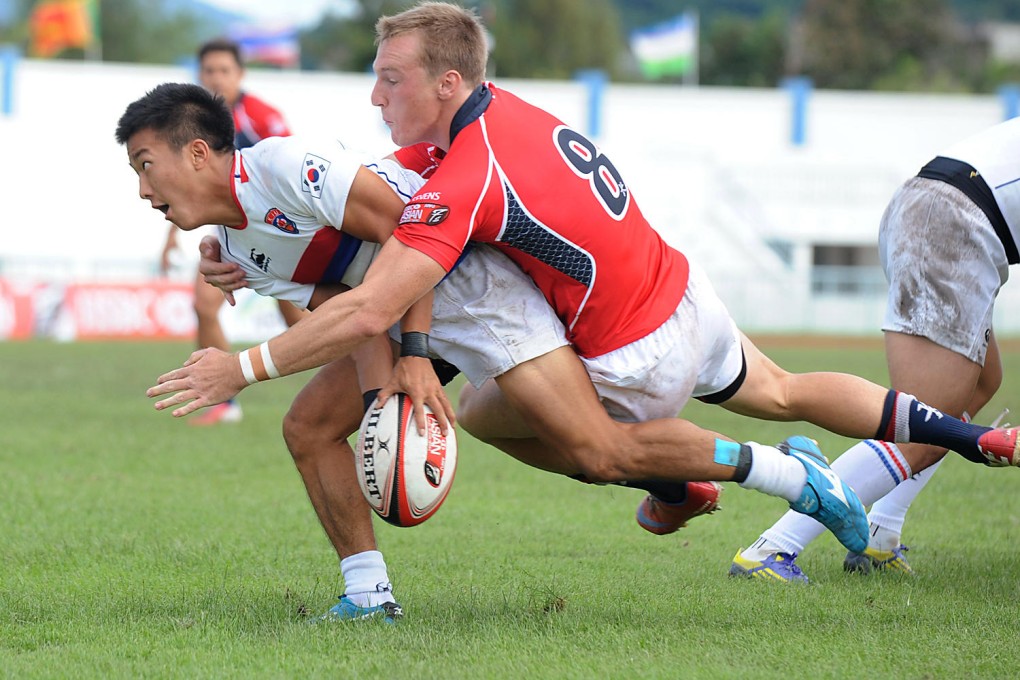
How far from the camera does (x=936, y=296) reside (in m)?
5.25

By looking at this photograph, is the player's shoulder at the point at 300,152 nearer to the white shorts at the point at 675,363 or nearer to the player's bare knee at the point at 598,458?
the white shorts at the point at 675,363

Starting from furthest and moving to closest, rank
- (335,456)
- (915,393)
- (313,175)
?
(915,393) < (335,456) < (313,175)

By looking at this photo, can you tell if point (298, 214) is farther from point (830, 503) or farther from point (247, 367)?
point (830, 503)

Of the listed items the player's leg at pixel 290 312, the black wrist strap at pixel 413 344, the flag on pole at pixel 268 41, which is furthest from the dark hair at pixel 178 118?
the flag on pole at pixel 268 41

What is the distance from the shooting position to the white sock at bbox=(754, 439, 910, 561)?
5.37 meters

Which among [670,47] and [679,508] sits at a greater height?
[679,508]

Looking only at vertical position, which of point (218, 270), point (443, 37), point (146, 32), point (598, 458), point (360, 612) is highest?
point (443, 37)

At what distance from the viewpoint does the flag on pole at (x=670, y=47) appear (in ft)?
145

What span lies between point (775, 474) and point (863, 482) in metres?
0.89

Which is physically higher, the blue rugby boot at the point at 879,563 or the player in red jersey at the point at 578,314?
the player in red jersey at the point at 578,314

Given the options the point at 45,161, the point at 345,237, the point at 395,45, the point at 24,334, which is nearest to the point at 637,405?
the point at 345,237

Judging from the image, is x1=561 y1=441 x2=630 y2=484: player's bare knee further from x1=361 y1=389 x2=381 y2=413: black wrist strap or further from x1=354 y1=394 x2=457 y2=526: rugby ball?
x1=361 y1=389 x2=381 y2=413: black wrist strap

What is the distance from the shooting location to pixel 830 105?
133 ft

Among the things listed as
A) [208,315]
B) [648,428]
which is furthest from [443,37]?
[208,315]
